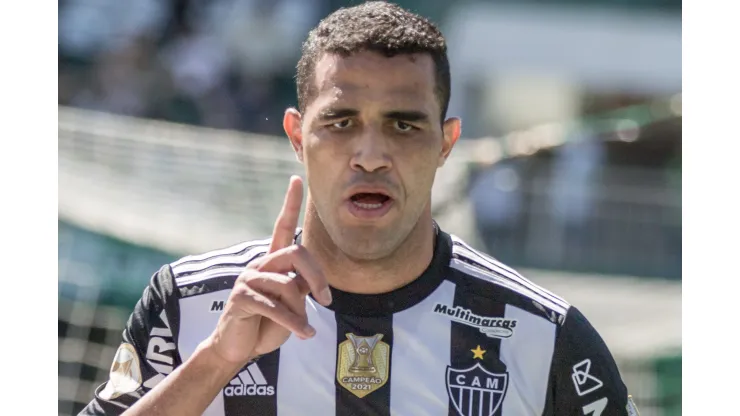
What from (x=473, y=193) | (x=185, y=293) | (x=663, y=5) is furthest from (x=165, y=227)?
(x=663, y=5)

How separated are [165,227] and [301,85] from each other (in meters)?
4.15

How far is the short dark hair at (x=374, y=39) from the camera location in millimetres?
2428

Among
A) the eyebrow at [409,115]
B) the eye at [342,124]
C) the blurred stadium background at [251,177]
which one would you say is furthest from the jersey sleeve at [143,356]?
the blurred stadium background at [251,177]

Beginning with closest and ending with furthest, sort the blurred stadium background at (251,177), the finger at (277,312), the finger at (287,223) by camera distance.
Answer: the finger at (277,312), the finger at (287,223), the blurred stadium background at (251,177)

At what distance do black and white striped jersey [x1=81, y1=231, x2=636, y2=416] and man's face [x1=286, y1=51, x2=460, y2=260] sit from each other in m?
0.20

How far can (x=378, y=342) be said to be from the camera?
8.17ft

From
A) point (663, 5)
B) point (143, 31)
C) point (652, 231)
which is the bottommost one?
point (652, 231)

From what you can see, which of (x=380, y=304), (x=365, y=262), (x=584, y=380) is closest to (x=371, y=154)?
(x=365, y=262)

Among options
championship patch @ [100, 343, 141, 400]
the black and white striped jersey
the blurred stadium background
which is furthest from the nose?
the blurred stadium background

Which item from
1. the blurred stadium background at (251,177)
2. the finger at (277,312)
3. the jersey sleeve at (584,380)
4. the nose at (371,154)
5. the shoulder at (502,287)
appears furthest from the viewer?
the blurred stadium background at (251,177)

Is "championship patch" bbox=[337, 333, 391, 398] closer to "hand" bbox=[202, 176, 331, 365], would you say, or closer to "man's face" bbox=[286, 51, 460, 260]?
"man's face" bbox=[286, 51, 460, 260]

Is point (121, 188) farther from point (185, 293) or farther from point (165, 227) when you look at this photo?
point (185, 293)

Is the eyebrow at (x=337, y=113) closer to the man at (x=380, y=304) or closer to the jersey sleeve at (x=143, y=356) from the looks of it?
the man at (x=380, y=304)

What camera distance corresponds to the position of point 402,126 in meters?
2.38
